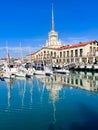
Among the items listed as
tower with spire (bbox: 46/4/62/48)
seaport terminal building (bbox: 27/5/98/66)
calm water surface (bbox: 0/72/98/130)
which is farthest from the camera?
tower with spire (bbox: 46/4/62/48)

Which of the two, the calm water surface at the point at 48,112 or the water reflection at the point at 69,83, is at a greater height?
the water reflection at the point at 69,83

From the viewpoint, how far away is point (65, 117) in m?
19.2

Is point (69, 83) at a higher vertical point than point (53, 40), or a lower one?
lower

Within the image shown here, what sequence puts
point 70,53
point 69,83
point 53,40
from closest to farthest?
point 69,83, point 70,53, point 53,40

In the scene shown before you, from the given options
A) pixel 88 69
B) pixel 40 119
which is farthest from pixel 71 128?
pixel 88 69

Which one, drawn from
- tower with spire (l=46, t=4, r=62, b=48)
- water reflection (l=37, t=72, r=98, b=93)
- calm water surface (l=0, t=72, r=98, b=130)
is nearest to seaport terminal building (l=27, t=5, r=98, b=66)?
tower with spire (l=46, t=4, r=62, b=48)

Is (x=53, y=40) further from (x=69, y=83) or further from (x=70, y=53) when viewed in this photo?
(x=69, y=83)

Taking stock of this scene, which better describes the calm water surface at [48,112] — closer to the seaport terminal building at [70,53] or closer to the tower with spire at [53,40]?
the seaport terminal building at [70,53]

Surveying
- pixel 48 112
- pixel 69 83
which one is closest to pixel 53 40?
pixel 69 83

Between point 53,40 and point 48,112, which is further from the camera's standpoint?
point 53,40

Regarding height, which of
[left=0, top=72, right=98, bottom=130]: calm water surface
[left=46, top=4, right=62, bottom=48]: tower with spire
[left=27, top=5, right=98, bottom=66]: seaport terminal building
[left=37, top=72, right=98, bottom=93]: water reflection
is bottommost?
A: [left=0, top=72, right=98, bottom=130]: calm water surface

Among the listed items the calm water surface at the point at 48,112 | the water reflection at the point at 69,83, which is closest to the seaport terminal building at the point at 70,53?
the water reflection at the point at 69,83

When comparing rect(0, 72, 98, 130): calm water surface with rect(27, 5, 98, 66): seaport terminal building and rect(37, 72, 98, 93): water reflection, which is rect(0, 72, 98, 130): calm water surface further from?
rect(27, 5, 98, 66): seaport terminal building

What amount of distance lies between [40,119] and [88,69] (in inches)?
2578
